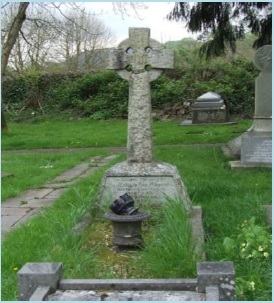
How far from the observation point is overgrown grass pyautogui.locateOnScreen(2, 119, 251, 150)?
15.3m

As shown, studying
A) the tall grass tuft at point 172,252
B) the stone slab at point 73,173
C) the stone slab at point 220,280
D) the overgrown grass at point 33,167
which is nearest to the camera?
the stone slab at point 220,280

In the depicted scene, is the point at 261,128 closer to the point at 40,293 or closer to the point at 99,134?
the point at 40,293

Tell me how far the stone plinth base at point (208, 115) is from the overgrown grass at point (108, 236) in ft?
37.8

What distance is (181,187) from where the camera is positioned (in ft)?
20.6

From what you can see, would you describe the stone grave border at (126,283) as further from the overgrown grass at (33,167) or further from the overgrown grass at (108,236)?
the overgrown grass at (33,167)

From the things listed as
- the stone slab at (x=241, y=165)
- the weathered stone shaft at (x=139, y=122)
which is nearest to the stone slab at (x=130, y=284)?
the weathered stone shaft at (x=139, y=122)

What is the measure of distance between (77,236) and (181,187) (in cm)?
171

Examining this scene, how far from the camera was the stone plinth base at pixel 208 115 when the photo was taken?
20156mm

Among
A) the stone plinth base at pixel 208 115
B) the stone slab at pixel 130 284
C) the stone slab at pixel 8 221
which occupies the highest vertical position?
the stone plinth base at pixel 208 115

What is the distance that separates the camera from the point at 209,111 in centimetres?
2028

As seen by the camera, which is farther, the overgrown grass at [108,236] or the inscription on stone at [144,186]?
the inscription on stone at [144,186]

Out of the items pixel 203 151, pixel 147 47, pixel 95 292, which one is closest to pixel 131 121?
pixel 147 47

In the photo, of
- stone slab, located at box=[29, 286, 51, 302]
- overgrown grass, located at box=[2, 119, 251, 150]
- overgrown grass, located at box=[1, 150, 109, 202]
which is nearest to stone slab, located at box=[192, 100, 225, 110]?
overgrown grass, located at box=[2, 119, 251, 150]

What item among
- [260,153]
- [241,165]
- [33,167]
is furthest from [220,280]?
[33,167]
